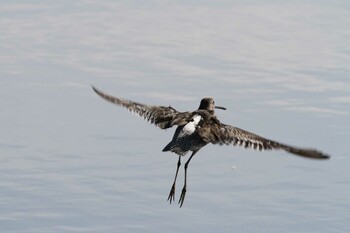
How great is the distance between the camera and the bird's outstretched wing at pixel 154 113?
1850 centimetres

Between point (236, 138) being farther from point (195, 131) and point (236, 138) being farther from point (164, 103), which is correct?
point (164, 103)

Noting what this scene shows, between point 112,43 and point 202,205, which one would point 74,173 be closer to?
point 202,205

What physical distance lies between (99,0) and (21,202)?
12941 millimetres

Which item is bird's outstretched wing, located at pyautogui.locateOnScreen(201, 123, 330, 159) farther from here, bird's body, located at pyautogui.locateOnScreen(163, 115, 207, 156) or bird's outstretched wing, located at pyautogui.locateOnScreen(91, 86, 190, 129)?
bird's outstretched wing, located at pyautogui.locateOnScreen(91, 86, 190, 129)

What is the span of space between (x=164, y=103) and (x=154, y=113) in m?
6.08

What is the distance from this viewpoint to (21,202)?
2147 centimetres

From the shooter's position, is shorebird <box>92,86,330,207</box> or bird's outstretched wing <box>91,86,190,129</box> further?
bird's outstretched wing <box>91,86,190,129</box>

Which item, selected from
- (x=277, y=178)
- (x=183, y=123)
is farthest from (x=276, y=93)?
(x=183, y=123)

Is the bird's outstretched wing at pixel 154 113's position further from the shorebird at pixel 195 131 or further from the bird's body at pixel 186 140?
the bird's body at pixel 186 140

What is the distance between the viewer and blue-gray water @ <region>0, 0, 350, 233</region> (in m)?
21.4

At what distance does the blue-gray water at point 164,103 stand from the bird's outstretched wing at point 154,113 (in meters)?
2.40

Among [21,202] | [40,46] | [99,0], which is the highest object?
[99,0]

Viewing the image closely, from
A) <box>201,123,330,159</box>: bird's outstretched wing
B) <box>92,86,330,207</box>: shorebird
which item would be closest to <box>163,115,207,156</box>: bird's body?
<box>92,86,330,207</box>: shorebird

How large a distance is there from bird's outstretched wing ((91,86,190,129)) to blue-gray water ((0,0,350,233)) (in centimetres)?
240
